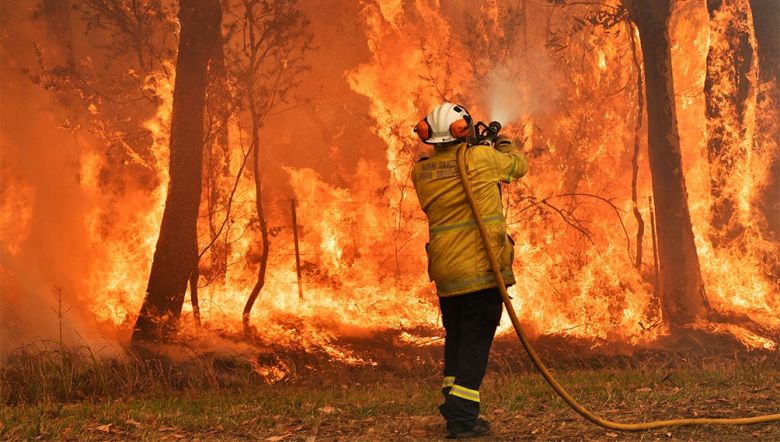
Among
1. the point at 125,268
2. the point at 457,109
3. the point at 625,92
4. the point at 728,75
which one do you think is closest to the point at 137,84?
the point at 125,268

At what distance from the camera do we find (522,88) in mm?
9234

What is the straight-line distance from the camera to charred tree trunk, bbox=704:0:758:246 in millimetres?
9719

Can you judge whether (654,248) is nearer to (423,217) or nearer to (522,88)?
(522,88)

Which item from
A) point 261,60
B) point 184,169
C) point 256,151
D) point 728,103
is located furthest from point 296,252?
point 728,103

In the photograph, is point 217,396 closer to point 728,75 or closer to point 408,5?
point 408,5

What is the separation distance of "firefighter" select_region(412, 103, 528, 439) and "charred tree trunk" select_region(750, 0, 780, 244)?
17.4 ft

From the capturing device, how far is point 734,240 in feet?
31.8

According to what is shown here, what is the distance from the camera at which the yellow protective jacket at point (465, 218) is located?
18.1ft

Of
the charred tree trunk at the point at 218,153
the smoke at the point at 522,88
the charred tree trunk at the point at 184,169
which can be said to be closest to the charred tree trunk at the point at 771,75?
the smoke at the point at 522,88

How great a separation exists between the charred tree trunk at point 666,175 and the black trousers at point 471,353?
4472 millimetres

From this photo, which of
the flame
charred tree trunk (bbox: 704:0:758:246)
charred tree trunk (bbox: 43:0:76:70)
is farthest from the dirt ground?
charred tree trunk (bbox: 43:0:76:70)

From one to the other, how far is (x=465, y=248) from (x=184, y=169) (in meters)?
3.75

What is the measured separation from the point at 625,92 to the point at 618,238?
157 cm

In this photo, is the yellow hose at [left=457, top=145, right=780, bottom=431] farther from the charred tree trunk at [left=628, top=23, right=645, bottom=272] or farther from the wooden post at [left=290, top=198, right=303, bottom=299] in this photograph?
the charred tree trunk at [left=628, top=23, right=645, bottom=272]
